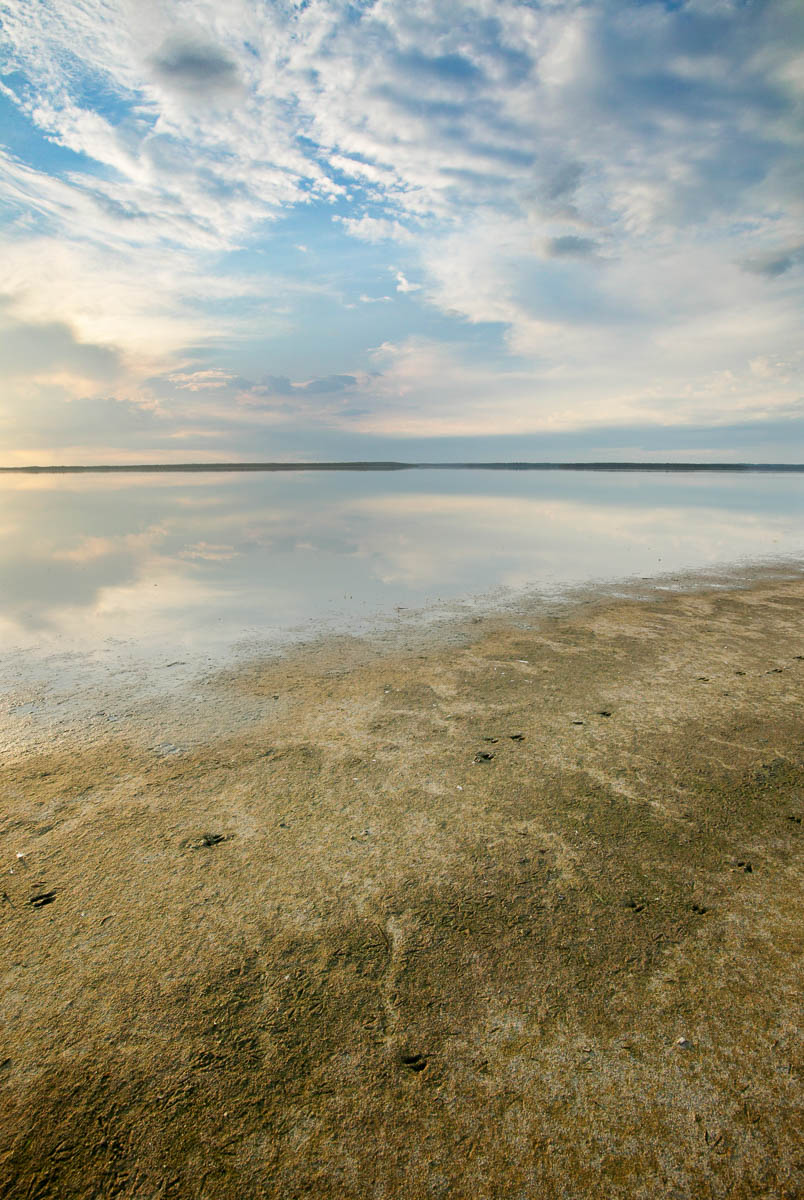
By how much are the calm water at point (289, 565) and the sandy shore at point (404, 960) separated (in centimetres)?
326

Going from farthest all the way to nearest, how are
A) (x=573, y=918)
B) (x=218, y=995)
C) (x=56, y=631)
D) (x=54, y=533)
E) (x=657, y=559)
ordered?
(x=54, y=533) → (x=657, y=559) → (x=56, y=631) → (x=573, y=918) → (x=218, y=995)

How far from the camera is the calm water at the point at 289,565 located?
25.6ft

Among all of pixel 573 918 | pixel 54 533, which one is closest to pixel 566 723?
pixel 573 918

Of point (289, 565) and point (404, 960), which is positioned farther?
point (289, 565)

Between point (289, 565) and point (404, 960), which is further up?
point (404, 960)

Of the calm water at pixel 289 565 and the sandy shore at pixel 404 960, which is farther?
the calm water at pixel 289 565

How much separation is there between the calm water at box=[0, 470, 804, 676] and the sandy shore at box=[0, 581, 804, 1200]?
3261mm

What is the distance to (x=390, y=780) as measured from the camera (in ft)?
12.8

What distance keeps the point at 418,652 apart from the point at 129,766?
10.8 ft

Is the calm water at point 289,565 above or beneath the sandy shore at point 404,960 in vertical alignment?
beneath

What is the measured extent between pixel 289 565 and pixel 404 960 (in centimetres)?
1068

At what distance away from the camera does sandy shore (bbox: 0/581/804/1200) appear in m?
1.82

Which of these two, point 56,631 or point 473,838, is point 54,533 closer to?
point 56,631

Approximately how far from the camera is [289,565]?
41.5ft
